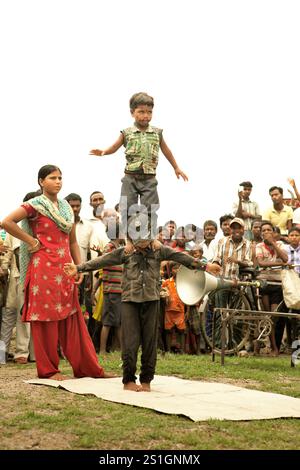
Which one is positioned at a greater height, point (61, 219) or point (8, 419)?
point (61, 219)

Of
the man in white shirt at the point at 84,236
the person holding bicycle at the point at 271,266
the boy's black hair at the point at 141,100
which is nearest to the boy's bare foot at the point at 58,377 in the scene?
the boy's black hair at the point at 141,100

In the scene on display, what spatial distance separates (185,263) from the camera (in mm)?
7348

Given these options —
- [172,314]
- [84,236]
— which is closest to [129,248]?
[84,236]

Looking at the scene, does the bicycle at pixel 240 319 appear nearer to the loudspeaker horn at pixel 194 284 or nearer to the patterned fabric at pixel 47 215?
the loudspeaker horn at pixel 194 284

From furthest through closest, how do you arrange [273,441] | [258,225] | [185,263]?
[258,225], [185,263], [273,441]

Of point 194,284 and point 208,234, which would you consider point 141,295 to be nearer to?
point 194,284

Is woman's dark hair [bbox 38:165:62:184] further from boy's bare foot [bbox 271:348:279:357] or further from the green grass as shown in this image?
boy's bare foot [bbox 271:348:279:357]

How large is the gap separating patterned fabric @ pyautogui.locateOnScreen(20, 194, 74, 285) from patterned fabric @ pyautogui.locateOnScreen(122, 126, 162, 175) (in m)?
0.77

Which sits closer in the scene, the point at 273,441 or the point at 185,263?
the point at 273,441

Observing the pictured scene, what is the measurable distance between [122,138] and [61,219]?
100 centimetres

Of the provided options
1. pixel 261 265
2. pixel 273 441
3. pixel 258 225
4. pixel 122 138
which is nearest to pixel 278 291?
pixel 261 265

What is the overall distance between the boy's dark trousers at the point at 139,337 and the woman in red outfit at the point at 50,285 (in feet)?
3.12

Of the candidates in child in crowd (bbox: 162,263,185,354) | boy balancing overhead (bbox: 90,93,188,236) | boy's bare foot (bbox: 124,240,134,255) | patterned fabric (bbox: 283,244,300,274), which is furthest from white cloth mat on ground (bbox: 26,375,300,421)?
patterned fabric (bbox: 283,244,300,274)

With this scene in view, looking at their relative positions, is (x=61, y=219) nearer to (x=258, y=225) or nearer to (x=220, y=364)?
(x=220, y=364)
